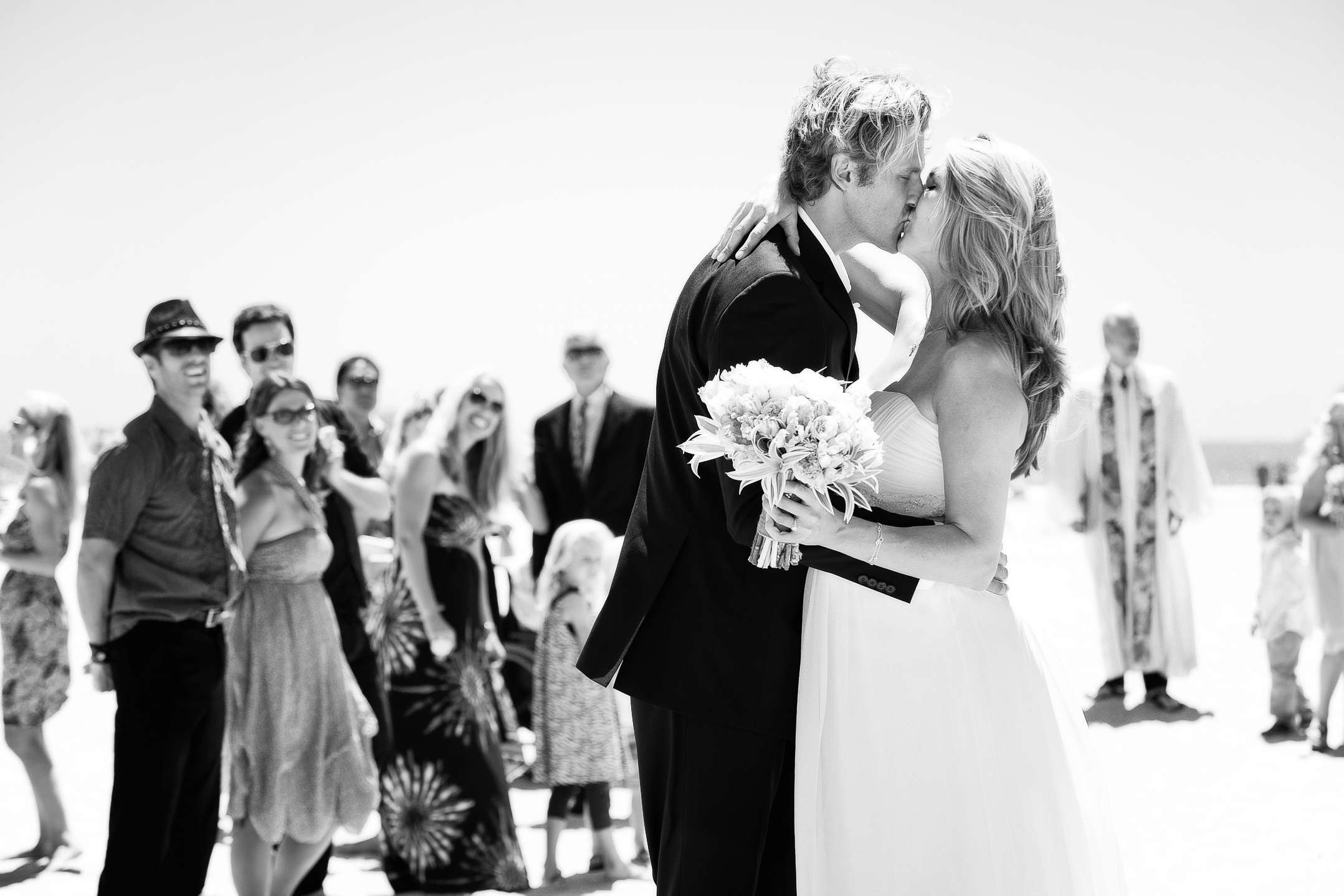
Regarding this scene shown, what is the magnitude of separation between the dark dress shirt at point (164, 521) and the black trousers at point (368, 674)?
131cm

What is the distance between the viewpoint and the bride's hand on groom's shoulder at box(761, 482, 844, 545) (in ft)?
8.89

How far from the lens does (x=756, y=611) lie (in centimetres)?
304

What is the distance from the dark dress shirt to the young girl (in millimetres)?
1682

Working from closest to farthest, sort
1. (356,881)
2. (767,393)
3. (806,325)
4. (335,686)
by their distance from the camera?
(767,393) < (806,325) < (335,686) < (356,881)

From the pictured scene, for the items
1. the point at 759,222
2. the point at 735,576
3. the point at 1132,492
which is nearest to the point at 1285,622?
the point at 1132,492

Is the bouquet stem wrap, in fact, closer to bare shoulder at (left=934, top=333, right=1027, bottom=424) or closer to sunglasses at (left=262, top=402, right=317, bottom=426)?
bare shoulder at (left=934, top=333, right=1027, bottom=424)

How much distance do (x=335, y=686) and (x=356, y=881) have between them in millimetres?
1340

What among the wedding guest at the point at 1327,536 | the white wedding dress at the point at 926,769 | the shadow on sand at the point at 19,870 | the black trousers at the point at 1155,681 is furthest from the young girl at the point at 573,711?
the black trousers at the point at 1155,681

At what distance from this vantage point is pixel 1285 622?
811cm

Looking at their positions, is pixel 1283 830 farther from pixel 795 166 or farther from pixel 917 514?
pixel 795 166

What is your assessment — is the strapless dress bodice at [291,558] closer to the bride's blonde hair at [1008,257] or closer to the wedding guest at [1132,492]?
the bride's blonde hair at [1008,257]

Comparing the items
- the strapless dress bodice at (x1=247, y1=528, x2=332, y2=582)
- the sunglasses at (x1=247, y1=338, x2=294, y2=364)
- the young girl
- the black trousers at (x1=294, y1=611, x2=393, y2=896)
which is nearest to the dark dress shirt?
the strapless dress bodice at (x1=247, y1=528, x2=332, y2=582)

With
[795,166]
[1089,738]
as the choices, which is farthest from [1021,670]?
[795,166]

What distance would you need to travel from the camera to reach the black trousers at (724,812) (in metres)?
2.99
